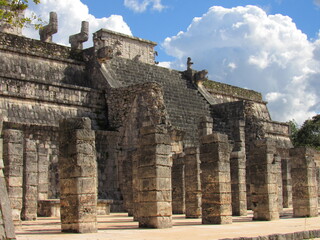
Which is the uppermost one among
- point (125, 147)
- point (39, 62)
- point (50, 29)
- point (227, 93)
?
point (50, 29)

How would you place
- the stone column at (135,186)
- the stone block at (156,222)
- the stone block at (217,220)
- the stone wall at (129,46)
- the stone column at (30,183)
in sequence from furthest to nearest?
1. the stone wall at (129,46)
2. the stone column at (30,183)
3. the stone column at (135,186)
4. the stone block at (217,220)
5. the stone block at (156,222)

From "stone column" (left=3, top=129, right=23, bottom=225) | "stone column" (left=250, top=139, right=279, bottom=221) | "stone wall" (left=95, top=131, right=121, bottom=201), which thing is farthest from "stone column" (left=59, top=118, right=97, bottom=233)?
"stone wall" (left=95, top=131, right=121, bottom=201)

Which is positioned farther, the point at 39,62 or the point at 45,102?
the point at 39,62

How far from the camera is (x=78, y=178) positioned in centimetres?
1195

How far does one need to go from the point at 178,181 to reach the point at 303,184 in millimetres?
4218

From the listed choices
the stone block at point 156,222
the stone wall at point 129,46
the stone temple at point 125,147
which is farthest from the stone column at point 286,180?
the stone wall at point 129,46

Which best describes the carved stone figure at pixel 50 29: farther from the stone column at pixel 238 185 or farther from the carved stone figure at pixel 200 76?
the stone column at pixel 238 185

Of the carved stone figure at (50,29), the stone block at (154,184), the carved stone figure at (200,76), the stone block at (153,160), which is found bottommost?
the stone block at (154,184)

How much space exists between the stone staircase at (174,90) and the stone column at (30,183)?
8089mm

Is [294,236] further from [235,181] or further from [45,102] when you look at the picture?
[45,102]

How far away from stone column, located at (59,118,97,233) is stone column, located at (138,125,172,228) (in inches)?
68.7

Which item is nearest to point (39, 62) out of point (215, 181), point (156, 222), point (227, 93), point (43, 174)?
point (43, 174)

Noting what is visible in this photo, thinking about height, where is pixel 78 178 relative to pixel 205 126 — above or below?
below

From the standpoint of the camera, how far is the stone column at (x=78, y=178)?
1190 cm
